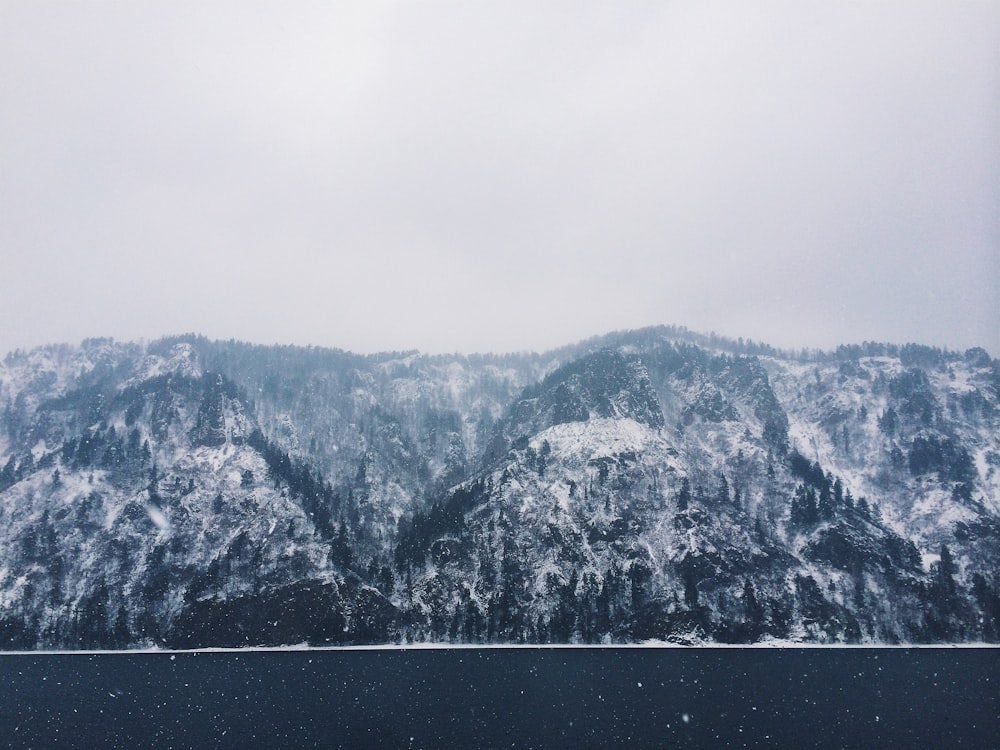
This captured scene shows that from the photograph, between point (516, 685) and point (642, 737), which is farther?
point (516, 685)

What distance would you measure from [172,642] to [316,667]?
71860 millimetres

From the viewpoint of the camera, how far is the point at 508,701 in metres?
109

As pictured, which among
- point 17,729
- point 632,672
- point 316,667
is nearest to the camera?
point 17,729

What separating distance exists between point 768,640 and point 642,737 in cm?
13493

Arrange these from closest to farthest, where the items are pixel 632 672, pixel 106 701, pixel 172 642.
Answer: pixel 106 701 → pixel 632 672 → pixel 172 642

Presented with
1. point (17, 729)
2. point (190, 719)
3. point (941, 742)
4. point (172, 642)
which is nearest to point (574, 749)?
point (941, 742)

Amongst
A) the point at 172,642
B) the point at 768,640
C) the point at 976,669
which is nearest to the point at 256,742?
the point at 172,642

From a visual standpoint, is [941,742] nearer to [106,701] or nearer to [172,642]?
[106,701]

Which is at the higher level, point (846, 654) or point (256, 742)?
point (256, 742)

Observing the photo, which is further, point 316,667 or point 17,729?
point 316,667

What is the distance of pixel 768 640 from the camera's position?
198750 mm

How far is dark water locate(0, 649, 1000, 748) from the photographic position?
281 feet

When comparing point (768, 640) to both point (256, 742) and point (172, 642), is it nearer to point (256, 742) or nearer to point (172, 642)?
point (256, 742)

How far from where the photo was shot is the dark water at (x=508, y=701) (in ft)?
281
